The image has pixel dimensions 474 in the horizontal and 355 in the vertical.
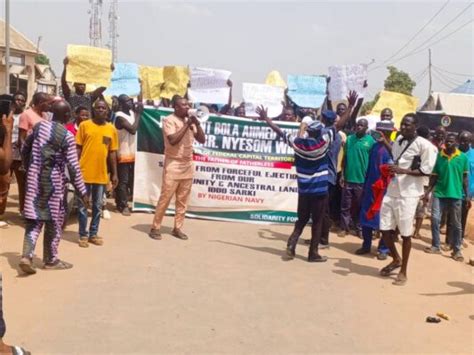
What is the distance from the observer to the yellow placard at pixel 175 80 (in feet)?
33.0

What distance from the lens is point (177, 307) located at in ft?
15.3

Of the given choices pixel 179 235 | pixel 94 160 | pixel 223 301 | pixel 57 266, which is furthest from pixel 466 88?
pixel 57 266

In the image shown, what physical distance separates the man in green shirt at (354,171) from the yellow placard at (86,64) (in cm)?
401

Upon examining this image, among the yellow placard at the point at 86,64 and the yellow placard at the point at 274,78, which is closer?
the yellow placard at the point at 86,64

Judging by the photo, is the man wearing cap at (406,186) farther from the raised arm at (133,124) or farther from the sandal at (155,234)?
the raised arm at (133,124)

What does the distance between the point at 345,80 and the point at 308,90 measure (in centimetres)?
109

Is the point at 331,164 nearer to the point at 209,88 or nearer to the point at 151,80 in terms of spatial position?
the point at 209,88

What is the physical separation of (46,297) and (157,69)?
21.3 ft

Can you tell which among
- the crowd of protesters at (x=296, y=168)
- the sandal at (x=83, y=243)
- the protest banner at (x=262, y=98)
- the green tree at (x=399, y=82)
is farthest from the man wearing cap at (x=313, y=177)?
the green tree at (x=399, y=82)

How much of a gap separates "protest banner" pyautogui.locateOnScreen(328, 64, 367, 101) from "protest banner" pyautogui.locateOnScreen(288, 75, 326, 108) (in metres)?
0.58

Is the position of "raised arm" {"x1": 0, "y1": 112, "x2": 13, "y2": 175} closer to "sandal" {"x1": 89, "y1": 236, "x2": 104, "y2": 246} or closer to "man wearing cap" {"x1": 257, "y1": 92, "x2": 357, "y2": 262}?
"sandal" {"x1": 89, "y1": 236, "x2": 104, "y2": 246}

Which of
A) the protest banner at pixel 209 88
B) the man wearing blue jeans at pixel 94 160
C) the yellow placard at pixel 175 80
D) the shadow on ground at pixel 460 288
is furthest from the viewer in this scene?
the yellow placard at pixel 175 80

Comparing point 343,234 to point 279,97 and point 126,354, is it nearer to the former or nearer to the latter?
point 279,97

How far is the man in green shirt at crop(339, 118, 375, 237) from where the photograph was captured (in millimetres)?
7896
